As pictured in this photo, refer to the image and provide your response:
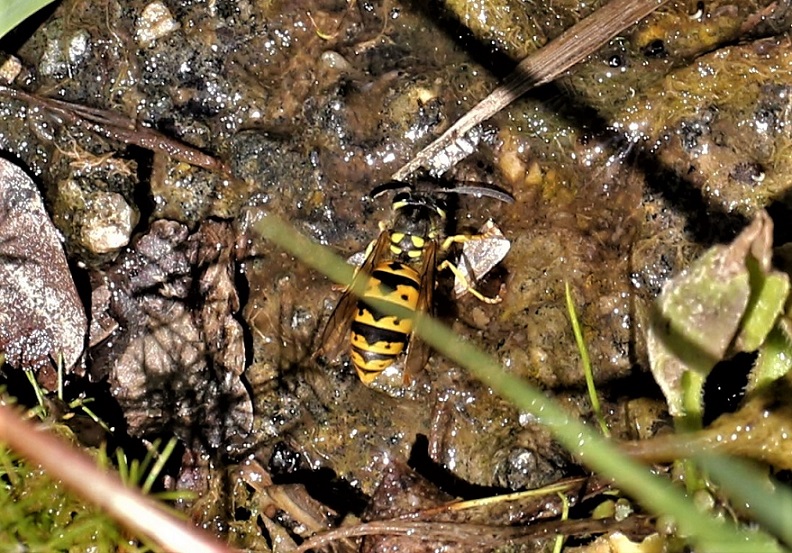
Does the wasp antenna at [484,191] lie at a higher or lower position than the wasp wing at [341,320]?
higher

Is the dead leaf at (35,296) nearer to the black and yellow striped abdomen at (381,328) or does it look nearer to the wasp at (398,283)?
the wasp at (398,283)

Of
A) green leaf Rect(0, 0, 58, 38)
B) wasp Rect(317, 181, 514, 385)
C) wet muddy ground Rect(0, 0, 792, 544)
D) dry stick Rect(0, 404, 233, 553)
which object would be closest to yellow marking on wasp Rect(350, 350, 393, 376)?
wasp Rect(317, 181, 514, 385)

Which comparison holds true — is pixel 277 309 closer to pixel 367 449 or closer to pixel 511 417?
pixel 367 449

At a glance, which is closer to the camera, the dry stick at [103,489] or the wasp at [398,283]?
the dry stick at [103,489]

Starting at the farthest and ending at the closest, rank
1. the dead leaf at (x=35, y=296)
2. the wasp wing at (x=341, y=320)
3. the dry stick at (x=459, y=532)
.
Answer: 1. the dead leaf at (x=35, y=296)
2. the wasp wing at (x=341, y=320)
3. the dry stick at (x=459, y=532)

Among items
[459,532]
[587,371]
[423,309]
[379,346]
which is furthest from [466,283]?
[459,532]

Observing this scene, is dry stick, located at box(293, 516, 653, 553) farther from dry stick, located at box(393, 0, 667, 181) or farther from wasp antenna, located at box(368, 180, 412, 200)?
dry stick, located at box(393, 0, 667, 181)

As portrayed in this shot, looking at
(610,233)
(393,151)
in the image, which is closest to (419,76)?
(393,151)

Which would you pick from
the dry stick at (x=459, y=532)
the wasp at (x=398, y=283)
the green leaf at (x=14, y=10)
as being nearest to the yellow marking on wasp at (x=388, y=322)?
the wasp at (x=398, y=283)

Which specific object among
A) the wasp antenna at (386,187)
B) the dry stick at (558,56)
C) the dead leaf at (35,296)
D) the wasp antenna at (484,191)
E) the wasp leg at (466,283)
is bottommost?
the dead leaf at (35,296)
